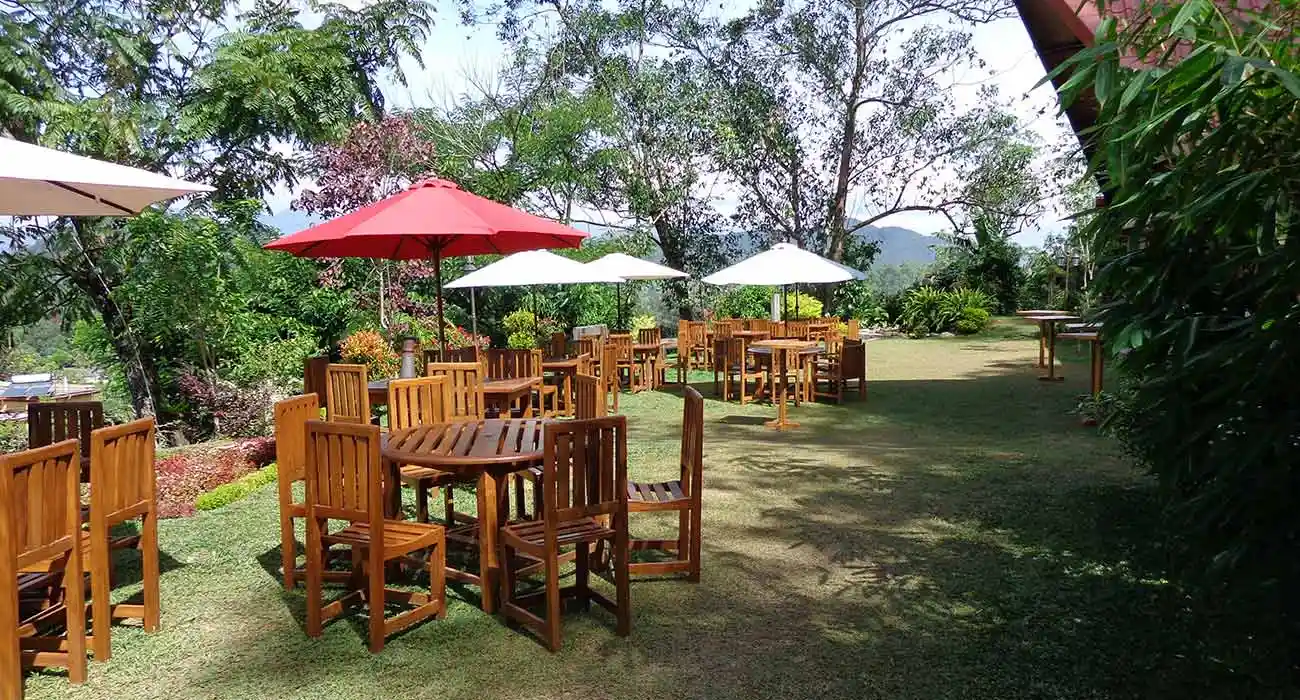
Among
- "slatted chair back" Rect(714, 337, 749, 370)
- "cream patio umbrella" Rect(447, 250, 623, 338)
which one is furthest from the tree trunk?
"slatted chair back" Rect(714, 337, 749, 370)

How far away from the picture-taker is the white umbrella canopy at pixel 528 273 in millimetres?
9656

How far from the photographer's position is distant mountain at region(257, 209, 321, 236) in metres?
14.1

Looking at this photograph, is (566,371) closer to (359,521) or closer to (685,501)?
(685,501)

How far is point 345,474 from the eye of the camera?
10.5 ft

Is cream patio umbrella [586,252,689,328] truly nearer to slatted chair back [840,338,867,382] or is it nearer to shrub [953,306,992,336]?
slatted chair back [840,338,867,382]

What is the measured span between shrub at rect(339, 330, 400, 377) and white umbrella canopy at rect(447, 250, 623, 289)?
133cm

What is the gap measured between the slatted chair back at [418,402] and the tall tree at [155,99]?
293 inches

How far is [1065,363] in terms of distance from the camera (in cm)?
1365

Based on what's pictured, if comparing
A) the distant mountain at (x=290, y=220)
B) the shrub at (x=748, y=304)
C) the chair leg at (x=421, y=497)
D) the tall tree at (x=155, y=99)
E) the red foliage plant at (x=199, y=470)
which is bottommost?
the red foliage plant at (x=199, y=470)

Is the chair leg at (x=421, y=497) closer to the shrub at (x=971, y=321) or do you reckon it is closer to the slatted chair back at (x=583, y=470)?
the slatted chair back at (x=583, y=470)

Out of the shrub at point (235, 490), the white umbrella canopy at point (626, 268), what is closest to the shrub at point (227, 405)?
the shrub at point (235, 490)

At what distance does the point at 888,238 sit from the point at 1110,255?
22.1m

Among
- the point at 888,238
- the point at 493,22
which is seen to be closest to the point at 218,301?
the point at 493,22

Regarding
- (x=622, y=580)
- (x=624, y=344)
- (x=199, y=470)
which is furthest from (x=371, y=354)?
(x=622, y=580)
